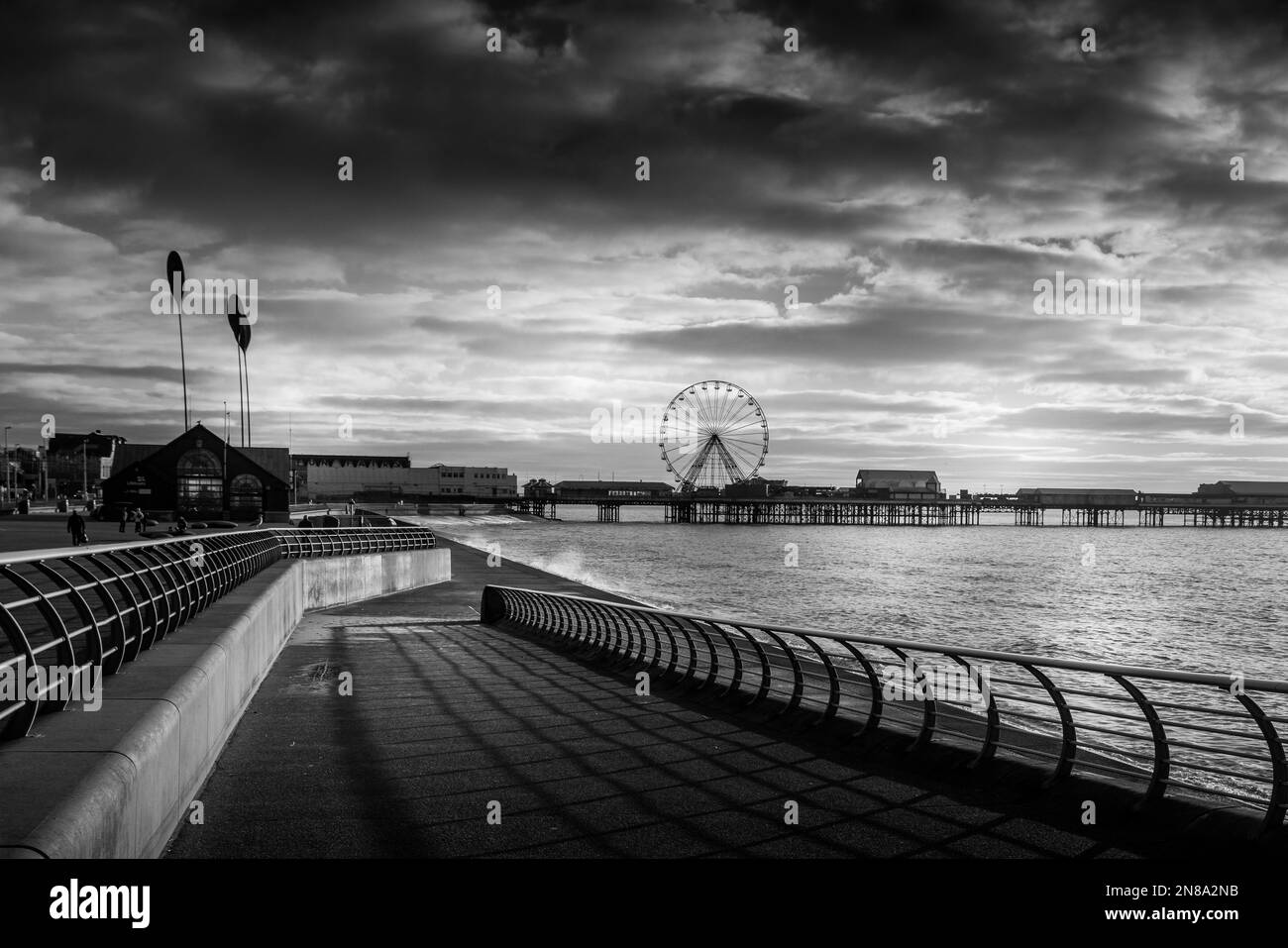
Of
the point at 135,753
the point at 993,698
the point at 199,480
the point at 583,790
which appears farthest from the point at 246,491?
the point at 135,753

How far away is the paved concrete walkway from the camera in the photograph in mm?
8125

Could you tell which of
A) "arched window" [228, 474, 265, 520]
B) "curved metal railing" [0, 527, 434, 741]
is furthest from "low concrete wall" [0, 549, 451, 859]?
"arched window" [228, 474, 265, 520]

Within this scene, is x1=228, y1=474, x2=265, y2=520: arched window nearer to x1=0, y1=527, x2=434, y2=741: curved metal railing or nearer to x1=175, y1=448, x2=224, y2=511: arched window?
x1=175, y1=448, x2=224, y2=511: arched window

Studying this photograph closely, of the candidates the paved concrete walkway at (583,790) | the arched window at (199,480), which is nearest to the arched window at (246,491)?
the arched window at (199,480)

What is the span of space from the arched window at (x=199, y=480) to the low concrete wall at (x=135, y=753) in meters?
82.8

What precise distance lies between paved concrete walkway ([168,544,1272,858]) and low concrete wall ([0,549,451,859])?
53 cm

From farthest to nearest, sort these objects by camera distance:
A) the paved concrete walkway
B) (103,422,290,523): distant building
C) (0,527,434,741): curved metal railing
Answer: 1. (103,422,290,523): distant building
2. the paved concrete walkway
3. (0,527,434,741): curved metal railing

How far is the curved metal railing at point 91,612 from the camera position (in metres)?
6.97

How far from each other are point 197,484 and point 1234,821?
311 feet

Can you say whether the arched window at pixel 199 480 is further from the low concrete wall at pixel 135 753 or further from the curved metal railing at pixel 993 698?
the low concrete wall at pixel 135 753

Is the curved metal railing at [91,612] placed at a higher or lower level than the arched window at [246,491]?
lower

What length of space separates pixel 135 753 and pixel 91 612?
79.5 inches

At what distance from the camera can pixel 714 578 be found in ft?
247

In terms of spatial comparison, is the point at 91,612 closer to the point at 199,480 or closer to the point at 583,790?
the point at 583,790
